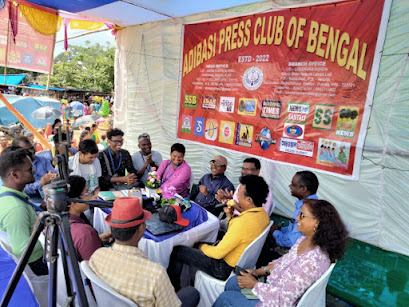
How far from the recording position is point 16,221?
1968 millimetres

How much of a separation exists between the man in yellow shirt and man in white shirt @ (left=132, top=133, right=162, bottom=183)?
2.07m

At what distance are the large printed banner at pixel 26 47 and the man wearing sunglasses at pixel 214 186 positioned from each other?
4.56 metres

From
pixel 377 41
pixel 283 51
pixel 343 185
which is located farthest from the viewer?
pixel 283 51

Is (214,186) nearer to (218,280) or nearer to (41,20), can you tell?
(218,280)

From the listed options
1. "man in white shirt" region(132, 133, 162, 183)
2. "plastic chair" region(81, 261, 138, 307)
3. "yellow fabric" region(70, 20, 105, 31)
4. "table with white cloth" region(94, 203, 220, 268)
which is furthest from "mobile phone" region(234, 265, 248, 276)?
"yellow fabric" region(70, 20, 105, 31)

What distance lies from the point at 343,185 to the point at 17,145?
165 inches

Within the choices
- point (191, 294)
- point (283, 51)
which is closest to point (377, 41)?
point (283, 51)

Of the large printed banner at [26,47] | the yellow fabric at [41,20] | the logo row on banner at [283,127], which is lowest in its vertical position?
the logo row on banner at [283,127]

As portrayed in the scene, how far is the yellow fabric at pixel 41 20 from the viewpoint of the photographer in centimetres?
526

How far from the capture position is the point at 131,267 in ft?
5.05

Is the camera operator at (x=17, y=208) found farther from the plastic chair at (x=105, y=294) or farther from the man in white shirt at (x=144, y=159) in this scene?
the man in white shirt at (x=144, y=159)

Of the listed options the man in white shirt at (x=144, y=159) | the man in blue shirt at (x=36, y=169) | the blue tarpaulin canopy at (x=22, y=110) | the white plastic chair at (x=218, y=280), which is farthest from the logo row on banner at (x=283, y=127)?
the blue tarpaulin canopy at (x=22, y=110)

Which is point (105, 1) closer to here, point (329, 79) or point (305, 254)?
point (329, 79)

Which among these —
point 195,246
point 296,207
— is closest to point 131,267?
point 195,246
